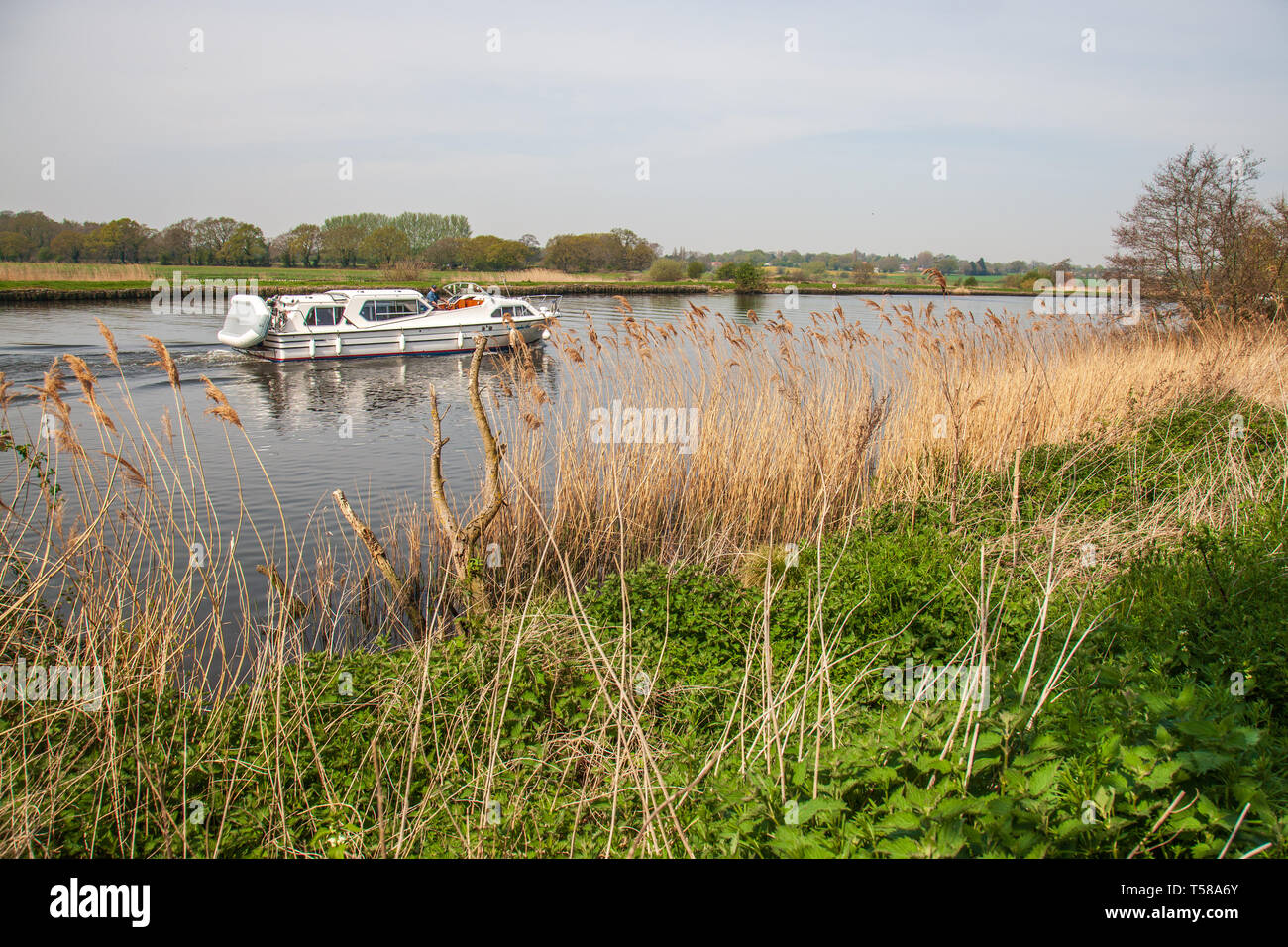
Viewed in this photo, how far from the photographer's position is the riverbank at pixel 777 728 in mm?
2059

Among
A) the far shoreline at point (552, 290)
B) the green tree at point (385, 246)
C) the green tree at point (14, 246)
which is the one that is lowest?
the far shoreline at point (552, 290)

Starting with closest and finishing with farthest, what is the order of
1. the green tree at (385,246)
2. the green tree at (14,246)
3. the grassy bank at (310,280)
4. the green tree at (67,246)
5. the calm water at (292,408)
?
the calm water at (292,408)
the grassy bank at (310,280)
the green tree at (14,246)
the green tree at (67,246)
the green tree at (385,246)

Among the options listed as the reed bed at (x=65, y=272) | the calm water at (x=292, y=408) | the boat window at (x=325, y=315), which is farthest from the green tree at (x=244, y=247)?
the boat window at (x=325, y=315)

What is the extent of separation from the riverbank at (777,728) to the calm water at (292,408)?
1851mm

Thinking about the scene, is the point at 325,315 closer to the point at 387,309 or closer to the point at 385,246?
the point at 387,309

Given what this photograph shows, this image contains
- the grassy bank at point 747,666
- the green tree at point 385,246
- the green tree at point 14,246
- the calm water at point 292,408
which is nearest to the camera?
the grassy bank at point 747,666

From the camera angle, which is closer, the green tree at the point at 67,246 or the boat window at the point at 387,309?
the boat window at the point at 387,309

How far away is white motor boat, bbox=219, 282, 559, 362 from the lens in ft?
76.8

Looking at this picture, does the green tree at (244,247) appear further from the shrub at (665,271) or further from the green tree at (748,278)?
the green tree at (748,278)

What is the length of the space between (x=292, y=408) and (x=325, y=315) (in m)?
8.23

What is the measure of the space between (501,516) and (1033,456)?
15.9 feet

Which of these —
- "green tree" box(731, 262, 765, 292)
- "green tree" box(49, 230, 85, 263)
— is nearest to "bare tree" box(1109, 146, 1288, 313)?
"green tree" box(731, 262, 765, 292)

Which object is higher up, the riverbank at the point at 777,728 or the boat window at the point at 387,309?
the boat window at the point at 387,309
